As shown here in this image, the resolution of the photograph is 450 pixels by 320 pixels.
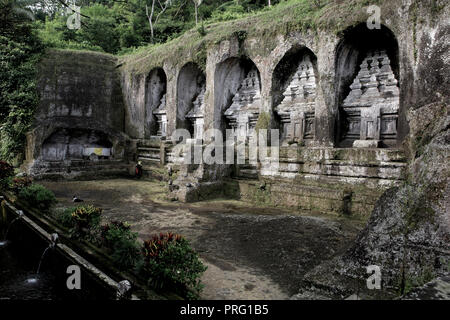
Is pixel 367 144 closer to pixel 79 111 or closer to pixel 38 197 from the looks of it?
pixel 38 197

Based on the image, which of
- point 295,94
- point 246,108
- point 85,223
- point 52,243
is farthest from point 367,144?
point 52,243

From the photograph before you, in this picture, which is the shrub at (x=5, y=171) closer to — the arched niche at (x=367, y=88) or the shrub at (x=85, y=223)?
the shrub at (x=85, y=223)

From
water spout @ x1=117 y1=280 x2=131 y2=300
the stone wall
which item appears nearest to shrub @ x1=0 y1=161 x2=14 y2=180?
the stone wall

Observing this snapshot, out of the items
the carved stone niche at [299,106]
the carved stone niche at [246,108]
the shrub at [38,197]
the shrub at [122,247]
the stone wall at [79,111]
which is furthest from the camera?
the stone wall at [79,111]

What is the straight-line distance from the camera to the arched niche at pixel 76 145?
14940 mm

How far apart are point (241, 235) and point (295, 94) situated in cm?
634

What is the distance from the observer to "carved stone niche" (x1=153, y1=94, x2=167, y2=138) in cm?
1615

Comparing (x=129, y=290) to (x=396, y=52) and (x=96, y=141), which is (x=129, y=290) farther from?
(x=96, y=141)

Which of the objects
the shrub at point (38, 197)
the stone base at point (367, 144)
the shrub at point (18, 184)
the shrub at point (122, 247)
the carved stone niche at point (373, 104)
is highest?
the carved stone niche at point (373, 104)

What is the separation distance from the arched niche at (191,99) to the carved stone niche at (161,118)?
1473mm

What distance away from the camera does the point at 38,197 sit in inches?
272

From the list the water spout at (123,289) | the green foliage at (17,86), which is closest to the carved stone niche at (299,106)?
the water spout at (123,289)

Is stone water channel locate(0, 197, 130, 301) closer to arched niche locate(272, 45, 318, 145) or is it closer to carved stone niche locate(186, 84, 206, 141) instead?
arched niche locate(272, 45, 318, 145)
